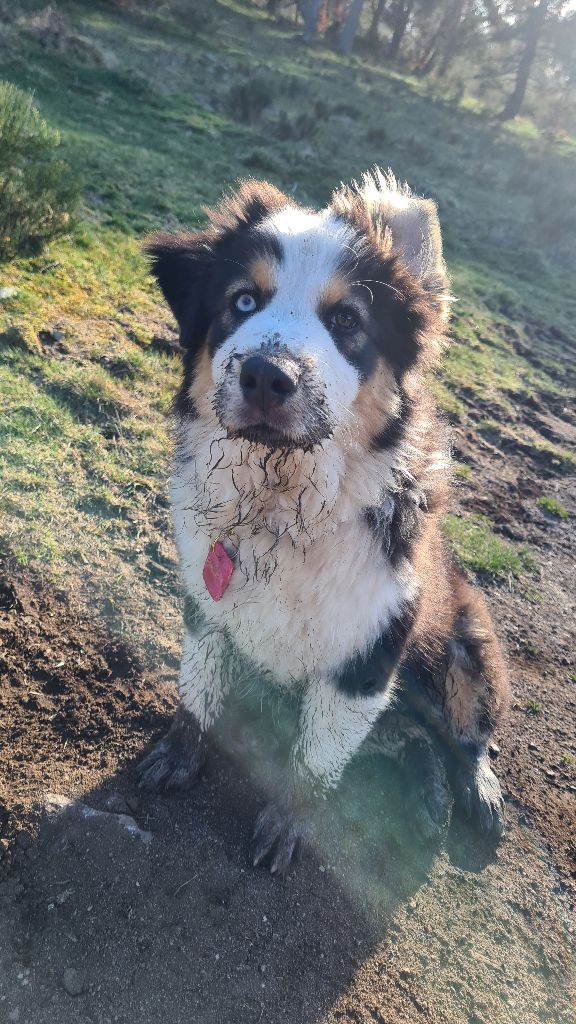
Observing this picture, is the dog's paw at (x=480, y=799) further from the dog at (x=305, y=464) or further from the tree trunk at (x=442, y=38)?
the tree trunk at (x=442, y=38)

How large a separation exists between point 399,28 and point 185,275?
3498 centimetres

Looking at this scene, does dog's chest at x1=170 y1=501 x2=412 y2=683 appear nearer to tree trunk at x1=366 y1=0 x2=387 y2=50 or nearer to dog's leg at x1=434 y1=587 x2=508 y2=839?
dog's leg at x1=434 y1=587 x2=508 y2=839

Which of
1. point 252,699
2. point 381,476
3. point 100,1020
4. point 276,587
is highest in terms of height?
point 381,476

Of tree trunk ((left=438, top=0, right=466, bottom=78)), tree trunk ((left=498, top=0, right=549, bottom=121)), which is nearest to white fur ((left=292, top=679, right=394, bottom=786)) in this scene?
tree trunk ((left=498, top=0, right=549, bottom=121))

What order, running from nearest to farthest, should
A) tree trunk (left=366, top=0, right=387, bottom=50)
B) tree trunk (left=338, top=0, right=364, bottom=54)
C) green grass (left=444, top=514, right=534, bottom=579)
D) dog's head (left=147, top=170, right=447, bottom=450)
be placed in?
dog's head (left=147, top=170, right=447, bottom=450) < green grass (left=444, top=514, right=534, bottom=579) < tree trunk (left=338, top=0, right=364, bottom=54) < tree trunk (left=366, top=0, right=387, bottom=50)

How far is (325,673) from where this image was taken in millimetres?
2367

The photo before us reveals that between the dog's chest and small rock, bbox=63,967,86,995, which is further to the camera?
the dog's chest

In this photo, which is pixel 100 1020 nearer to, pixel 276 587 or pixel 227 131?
pixel 276 587

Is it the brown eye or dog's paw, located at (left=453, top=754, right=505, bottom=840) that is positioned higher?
the brown eye

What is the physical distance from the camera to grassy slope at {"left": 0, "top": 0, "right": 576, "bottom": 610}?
12.7 feet

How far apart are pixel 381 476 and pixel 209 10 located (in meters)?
27.4

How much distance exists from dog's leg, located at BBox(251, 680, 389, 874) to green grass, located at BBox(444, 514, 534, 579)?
2.34 meters

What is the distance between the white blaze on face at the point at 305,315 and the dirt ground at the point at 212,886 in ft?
5.42

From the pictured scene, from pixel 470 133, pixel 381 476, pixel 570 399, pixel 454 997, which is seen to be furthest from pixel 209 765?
Result: pixel 470 133
